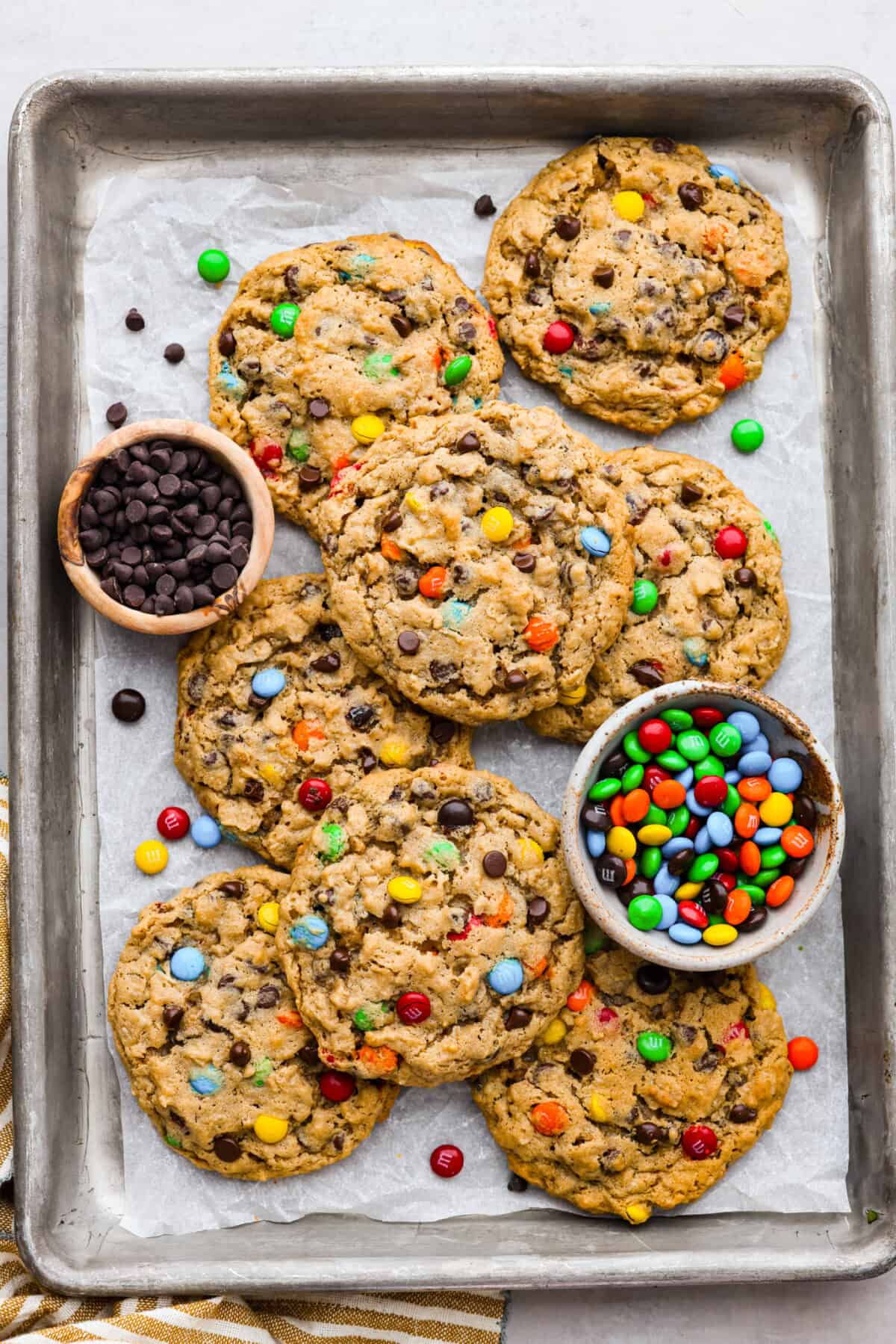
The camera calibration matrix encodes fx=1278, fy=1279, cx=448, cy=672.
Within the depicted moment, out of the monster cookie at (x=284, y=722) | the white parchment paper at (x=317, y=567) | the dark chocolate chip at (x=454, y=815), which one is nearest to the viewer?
the dark chocolate chip at (x=454, y=815)

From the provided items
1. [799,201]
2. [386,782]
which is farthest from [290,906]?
[799,201]

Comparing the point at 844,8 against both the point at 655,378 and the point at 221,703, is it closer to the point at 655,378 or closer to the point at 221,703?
the point at 655,378

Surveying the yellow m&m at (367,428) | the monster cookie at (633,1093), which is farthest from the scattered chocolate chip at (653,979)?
the yellow m&m at (367,428)

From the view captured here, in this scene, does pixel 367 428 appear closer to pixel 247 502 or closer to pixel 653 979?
pixel 247 502

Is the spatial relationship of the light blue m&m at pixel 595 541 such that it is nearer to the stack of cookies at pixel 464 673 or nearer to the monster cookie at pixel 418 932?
the stack of cookies at pixel 464 673

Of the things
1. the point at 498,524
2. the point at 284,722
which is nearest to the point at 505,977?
the point at 284,722
